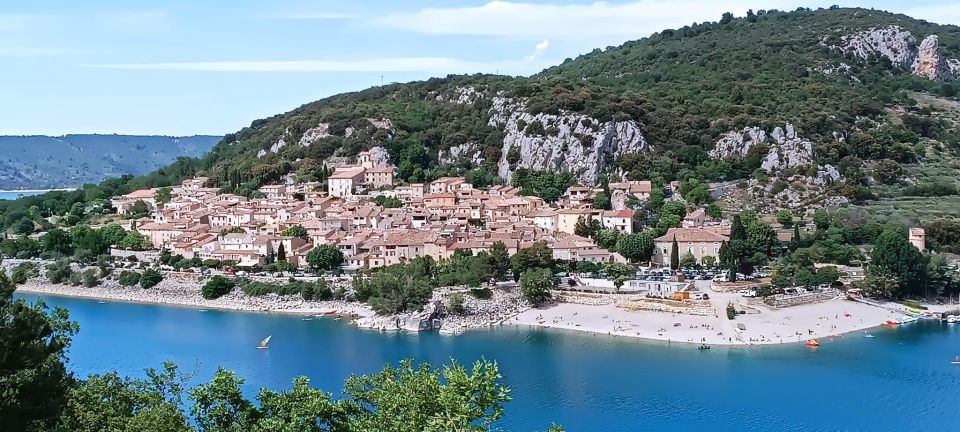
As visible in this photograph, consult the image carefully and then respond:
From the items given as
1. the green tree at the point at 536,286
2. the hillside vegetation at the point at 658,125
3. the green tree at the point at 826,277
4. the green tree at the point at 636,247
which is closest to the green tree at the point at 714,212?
the hillside vegetation at the point at 658,125

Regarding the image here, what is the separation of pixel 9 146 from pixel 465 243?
163866 mm

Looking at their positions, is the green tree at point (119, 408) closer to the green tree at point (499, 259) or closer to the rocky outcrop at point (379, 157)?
the green tree at point (499, 259)

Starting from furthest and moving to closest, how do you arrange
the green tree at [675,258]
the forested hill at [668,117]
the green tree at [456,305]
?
the forested hill at [668,117] < the green tree at [675,258] < the green tree at [456,305]

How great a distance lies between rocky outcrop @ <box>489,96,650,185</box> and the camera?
41.7 m

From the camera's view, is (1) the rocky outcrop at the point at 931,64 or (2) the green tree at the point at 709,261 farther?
(1) the rocky outcrop at the point at 931,64

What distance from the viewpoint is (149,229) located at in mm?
35719

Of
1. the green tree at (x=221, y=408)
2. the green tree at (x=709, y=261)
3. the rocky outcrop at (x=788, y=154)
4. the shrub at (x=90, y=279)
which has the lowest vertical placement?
the shrub at (x=90, y=279)

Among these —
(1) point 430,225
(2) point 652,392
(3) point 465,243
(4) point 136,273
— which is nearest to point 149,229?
(4) point 136,273

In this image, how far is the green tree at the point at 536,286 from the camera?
25.6 metres

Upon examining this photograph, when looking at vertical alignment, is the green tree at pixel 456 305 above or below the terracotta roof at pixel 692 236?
below

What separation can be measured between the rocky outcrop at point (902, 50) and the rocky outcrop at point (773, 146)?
68.8 ft

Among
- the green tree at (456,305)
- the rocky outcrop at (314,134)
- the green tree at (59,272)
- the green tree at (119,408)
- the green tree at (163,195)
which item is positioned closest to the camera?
the green tree at (119,408)

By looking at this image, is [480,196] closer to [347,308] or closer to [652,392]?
[347,308]

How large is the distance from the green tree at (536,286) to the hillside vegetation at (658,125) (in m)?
14.4
